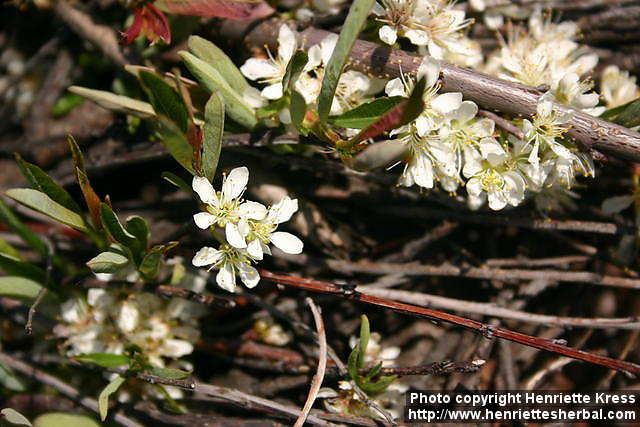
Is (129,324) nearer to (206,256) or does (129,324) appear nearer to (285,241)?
(206,256)

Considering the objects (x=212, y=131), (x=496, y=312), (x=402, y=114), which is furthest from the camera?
(x=496, y=312)

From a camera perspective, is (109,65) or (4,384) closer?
(4,384)

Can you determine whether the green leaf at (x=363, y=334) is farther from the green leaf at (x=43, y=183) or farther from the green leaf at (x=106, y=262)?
the green leaf at (x=43, y=183)

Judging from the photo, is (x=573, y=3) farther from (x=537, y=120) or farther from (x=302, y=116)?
(x=302, y=116)

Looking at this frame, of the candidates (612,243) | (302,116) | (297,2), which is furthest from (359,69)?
(612,243)

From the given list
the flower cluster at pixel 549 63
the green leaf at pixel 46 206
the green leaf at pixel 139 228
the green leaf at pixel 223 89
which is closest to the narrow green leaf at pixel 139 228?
the green leaf at pixel 139 228

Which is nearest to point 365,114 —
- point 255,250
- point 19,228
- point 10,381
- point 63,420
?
point 255,250

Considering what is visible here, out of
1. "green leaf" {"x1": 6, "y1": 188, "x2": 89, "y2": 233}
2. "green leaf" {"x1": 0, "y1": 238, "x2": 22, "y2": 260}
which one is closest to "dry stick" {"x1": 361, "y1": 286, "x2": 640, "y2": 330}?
"green leaf" {"x1": 6, "y1": 188, "x2": 89, "y2": 233}
